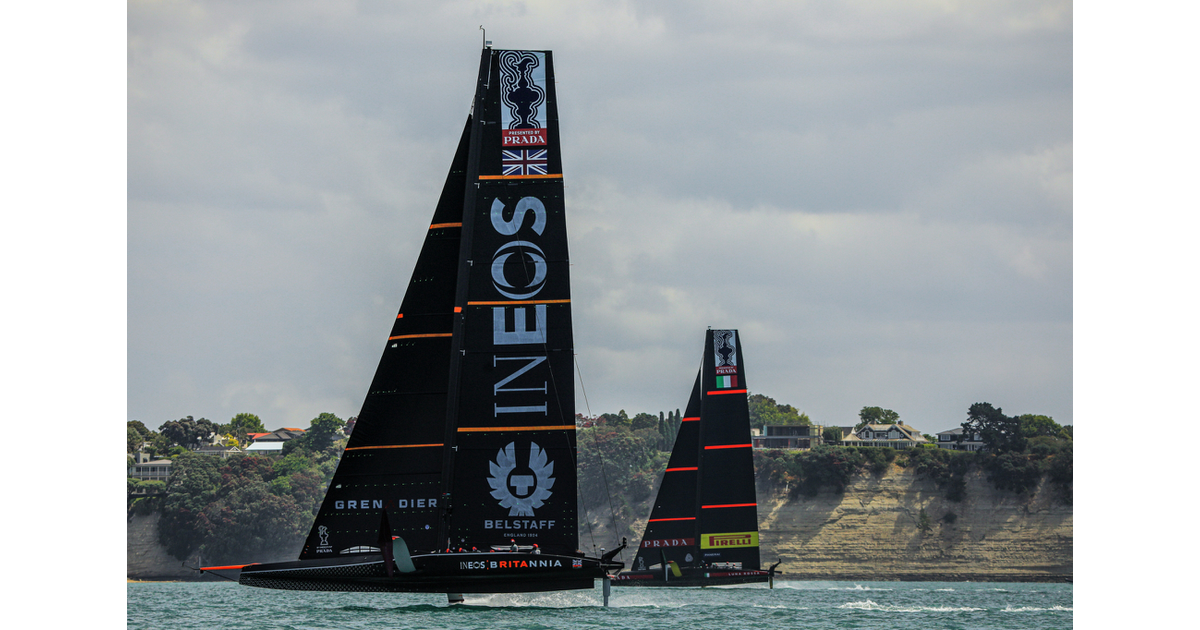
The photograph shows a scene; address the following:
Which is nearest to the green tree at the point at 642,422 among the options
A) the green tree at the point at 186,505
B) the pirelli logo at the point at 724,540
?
the green tree at the point at 186,505

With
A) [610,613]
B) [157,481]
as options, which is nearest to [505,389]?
[610,613]

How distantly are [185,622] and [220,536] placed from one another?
65847mm

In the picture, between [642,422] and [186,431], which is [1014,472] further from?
[186,431]

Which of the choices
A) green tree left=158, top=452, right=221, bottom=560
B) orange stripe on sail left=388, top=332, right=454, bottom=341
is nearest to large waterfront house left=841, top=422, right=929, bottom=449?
green tree left=158, top=452, right=221, bottom=560

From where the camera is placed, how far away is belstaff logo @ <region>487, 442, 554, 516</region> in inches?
912

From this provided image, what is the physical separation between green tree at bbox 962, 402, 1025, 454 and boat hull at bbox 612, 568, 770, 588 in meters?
61.6

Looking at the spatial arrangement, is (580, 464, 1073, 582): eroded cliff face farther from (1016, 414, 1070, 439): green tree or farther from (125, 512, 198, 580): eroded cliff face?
(125, 512, 198, 580): eroded cliff face

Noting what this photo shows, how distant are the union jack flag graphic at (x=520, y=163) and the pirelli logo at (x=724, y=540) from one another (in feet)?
72.9

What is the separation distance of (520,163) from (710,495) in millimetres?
21501

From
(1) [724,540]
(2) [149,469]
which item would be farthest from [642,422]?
(1) [724,540]

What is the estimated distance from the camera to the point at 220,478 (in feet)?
316

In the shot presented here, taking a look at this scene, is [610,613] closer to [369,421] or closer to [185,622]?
[369,421]

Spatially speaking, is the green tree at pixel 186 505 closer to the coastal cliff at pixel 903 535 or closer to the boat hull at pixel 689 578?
the coastal cliff at pixel 903 535

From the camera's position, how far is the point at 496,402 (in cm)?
2338
